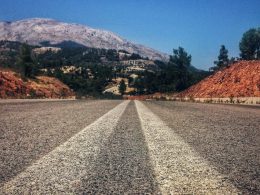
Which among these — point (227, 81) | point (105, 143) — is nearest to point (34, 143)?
point (105, 143)

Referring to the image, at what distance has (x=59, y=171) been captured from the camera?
3721 mm

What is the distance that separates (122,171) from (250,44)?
10906 centimetres

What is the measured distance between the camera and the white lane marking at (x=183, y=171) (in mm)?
3119

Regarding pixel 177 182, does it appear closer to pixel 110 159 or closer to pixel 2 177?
pixel 110 159

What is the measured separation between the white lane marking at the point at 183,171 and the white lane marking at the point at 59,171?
79 cm

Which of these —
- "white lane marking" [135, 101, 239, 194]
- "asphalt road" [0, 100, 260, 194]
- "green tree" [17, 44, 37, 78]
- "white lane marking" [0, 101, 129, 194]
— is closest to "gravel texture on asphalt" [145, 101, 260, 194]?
"asphalt road" [0, 100, 260, 194]

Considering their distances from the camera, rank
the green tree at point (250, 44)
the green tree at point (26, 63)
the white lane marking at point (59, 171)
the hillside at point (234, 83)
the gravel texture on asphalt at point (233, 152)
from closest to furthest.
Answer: the white lane marking at point (59, 171), the gravel texture on asphalt at point (233, 152), the hillside at point (234, 83), the green tree at point (26, 63), the green tree at point (250, 44)

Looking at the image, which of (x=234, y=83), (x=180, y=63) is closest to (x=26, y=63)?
(x=234, y=83)

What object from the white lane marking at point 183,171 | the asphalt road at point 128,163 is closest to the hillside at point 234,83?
the asphalt road at point 128,163

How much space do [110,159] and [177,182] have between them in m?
1.29

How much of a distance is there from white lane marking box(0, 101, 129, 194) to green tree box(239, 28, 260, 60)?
107 meters

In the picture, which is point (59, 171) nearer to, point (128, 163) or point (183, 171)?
point (128, 163)

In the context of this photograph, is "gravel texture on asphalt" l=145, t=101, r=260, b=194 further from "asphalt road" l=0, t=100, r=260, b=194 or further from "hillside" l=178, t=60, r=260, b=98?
"hillside" l=178, t=60, r=260, b=98

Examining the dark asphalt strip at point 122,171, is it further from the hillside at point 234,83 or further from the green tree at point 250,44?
the green tree at point 250,44
